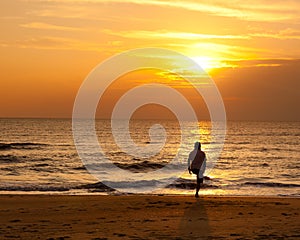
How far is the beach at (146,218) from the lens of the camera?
35.6 ft

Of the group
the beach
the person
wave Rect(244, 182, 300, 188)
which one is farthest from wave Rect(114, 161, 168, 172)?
the person

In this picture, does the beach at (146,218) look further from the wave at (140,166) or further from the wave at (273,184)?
the wave at (140,166)

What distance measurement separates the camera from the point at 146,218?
12961 mm

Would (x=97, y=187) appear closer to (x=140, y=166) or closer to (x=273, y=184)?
(x=273, y=184)

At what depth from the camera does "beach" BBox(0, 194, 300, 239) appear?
428 inches

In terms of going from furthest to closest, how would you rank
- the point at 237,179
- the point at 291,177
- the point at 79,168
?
the point at 79,168 → the point at 291,177 → the point at 237,179

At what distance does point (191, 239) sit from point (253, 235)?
4.87 ft

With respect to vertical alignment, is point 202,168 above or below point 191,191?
above

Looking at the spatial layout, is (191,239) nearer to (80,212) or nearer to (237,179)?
(80,212)

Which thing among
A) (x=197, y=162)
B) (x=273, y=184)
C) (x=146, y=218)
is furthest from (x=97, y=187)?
(x=146, y=218)

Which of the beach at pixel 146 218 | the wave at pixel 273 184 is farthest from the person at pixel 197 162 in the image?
the wave at pixel 273 184

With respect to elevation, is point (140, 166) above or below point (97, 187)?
above

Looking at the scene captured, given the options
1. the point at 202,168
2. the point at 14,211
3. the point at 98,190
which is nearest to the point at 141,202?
the point at 202,168

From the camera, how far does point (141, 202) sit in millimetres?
16297
